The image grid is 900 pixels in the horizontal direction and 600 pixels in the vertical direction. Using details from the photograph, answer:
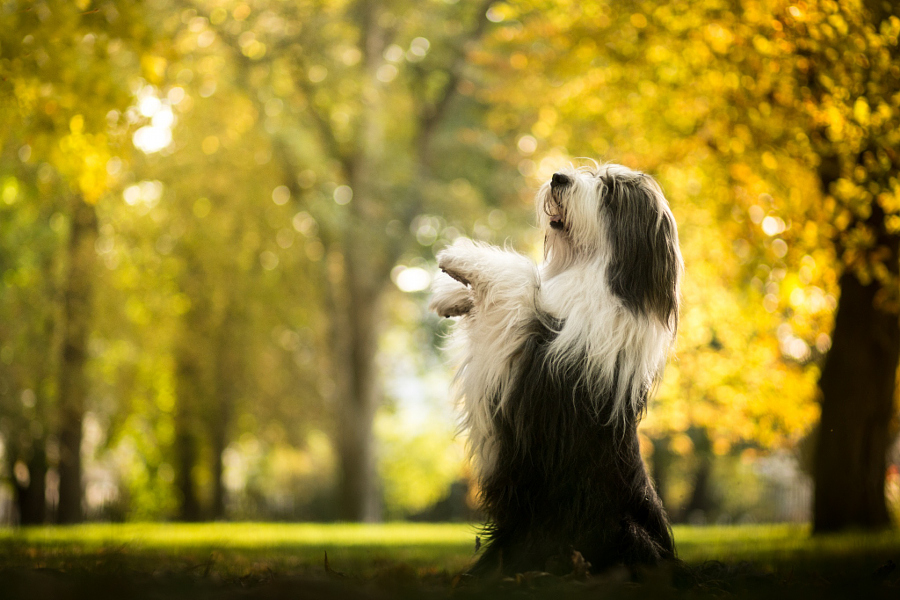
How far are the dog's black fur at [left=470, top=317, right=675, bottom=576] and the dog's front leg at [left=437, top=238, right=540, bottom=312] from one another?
0.13m

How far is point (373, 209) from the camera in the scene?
1205cm

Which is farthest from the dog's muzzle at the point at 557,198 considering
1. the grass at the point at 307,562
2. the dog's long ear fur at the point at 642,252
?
the grass at the point at 307,562

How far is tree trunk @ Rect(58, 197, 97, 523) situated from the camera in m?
10.5

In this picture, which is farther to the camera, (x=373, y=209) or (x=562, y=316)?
(x=373, y=209)

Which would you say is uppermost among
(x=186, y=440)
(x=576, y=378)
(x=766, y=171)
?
(x=766, y=171)

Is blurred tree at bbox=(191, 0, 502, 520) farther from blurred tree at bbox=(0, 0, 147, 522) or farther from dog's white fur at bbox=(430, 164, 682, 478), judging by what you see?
dog's white fur at bbox=(430, 164, 682, 478)

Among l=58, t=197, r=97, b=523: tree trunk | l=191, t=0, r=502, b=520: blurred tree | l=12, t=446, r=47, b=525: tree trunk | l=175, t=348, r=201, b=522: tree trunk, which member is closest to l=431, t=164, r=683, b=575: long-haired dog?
l=191, t=0, r=502, b=520: blurred tree

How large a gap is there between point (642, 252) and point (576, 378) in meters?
0.55

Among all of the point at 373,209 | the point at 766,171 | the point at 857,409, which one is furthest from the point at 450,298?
the point at 373,209

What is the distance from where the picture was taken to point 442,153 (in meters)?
Answer: 13.7

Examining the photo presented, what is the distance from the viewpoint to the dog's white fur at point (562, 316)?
277 centimetres

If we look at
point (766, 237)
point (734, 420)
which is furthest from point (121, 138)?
point (734, 420)

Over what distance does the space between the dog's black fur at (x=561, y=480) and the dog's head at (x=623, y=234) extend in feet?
1.09

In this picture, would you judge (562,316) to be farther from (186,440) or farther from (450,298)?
(186,440)
